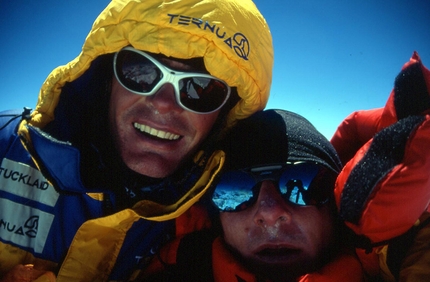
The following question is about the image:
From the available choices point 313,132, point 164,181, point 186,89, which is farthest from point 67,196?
point 313,132

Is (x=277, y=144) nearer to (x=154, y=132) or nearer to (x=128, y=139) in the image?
(x=154, y=132)

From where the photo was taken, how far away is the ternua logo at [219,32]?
4.71 feet

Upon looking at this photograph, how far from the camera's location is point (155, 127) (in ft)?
5.47

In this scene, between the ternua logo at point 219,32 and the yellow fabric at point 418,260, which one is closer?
the yellow fabric at point 418,260

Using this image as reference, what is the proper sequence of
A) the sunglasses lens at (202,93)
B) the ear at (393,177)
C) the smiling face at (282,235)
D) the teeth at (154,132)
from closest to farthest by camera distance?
the ear at (393,177) < the smiling face at (282,235) < the sunglasses lens at (202,93) < the teeth at (154,132)

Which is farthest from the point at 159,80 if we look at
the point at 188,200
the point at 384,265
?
the point at 384,265

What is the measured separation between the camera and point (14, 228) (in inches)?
58.9

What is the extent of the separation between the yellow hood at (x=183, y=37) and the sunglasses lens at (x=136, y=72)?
79 millimetres

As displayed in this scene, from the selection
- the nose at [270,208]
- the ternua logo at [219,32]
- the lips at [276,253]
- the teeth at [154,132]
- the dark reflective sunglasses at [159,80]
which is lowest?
the lips at [276,253]

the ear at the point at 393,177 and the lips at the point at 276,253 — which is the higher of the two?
the ear at the point at 393,177

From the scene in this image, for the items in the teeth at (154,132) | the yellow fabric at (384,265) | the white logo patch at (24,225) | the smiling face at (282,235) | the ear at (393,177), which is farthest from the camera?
the teeth at (154,132)

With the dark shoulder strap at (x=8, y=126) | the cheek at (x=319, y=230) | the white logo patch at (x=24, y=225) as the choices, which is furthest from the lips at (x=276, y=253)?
the dark shoulder strap at (x=8, y=126)

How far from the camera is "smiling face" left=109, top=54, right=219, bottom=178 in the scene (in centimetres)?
163

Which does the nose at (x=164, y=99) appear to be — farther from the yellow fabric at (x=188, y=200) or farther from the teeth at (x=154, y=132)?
the yellow fabric at (x=188, y=200)
